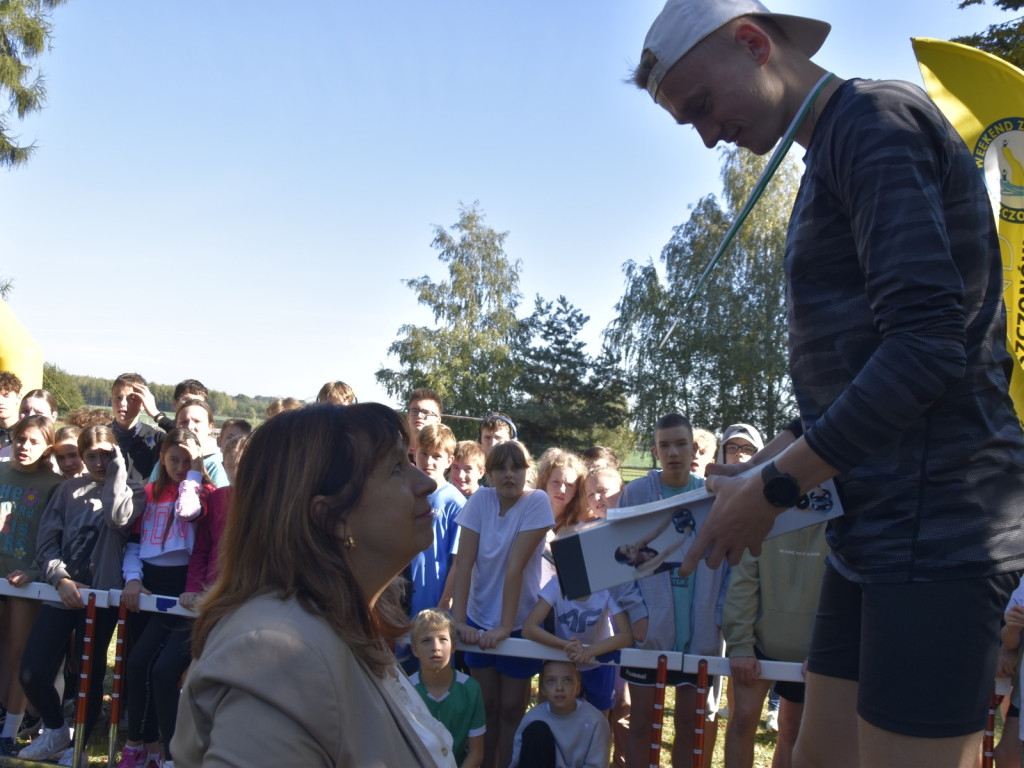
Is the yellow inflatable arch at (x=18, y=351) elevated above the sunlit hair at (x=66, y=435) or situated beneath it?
elevated above

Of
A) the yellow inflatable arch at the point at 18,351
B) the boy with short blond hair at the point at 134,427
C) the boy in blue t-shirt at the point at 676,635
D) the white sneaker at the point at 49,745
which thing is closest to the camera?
the boy in blue t-shirt at the point at 676,635

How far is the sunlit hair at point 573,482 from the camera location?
5.73 m

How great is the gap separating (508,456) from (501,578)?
718 mm

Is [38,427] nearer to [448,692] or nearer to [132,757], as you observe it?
[132,757]

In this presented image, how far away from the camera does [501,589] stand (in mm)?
5086

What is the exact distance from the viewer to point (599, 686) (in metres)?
4.83

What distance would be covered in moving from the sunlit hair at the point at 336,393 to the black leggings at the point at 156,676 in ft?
5.49

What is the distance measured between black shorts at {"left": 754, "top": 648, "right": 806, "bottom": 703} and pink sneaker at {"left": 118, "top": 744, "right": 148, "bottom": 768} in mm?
3512

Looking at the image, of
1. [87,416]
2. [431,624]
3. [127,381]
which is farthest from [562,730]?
[87,416]

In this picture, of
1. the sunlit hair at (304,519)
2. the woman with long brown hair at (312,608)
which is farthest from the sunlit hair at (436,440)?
the sunlit hair at (304,519)

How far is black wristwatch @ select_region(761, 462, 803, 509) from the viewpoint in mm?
1535

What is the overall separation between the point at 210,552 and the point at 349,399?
1.35 meters

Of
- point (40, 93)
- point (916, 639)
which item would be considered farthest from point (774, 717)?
point (40, 93)

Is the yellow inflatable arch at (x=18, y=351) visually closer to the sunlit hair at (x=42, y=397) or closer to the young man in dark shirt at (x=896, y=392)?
the sunlit hair at (x=42, y=397)
